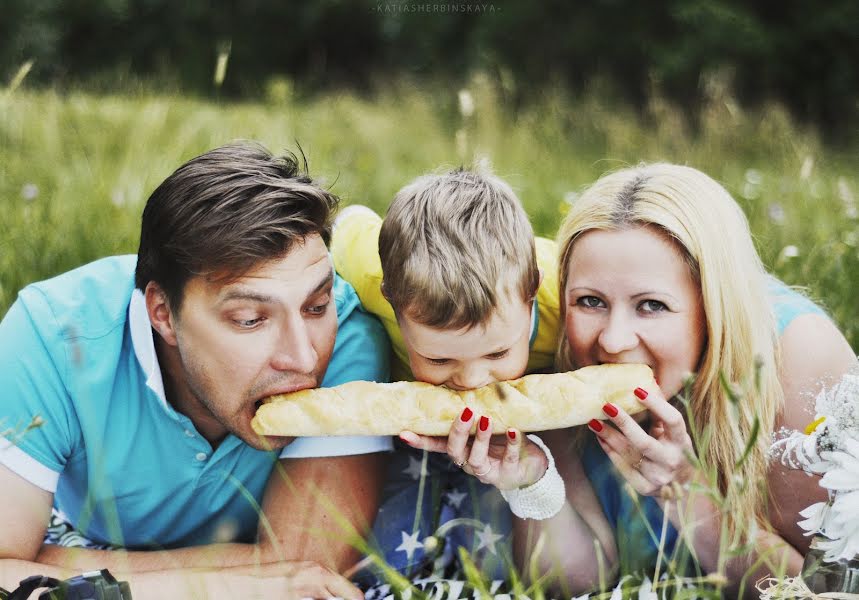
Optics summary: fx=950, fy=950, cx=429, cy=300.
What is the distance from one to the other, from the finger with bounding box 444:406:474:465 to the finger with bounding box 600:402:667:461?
1.34 ft

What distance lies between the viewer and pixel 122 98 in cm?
827

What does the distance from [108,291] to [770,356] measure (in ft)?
→ 7.41

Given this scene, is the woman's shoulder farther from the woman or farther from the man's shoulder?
the man's shoulder

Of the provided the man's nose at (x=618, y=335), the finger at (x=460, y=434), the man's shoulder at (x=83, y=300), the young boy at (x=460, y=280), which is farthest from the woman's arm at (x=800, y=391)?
the man's shoulder at (x=83, y=300)

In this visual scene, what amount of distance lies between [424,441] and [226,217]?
91 centimetres

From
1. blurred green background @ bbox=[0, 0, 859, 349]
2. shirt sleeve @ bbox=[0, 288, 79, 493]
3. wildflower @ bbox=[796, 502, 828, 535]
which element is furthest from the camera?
blurred green background @ bbox=[0, 0, 859, 349]

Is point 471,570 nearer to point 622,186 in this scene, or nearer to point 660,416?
point 660,416

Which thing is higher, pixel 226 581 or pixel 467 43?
pixel 467 43

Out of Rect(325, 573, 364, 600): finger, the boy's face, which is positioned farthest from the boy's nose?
Rect(325, 573, 364, 600): finger

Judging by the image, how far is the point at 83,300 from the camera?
3254mm

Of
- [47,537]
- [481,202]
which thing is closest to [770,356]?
[481,202]

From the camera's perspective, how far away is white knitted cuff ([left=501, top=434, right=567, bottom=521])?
3.02m

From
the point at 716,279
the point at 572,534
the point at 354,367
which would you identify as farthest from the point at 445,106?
the point at 716,279

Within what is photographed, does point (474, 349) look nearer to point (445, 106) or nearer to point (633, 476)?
point (633, 476)
